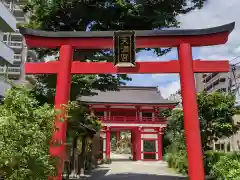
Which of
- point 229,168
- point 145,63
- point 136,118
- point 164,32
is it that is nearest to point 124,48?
point 145,63

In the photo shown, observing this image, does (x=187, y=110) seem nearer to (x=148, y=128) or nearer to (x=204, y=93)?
(x=204, y=93)

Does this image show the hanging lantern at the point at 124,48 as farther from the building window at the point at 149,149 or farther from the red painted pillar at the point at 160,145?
the building window at the point at 149,149

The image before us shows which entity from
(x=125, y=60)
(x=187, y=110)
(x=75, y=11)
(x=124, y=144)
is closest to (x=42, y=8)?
(x=75, y=11)

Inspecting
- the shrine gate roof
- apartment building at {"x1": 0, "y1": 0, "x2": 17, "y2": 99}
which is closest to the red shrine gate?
the shrine gate roof

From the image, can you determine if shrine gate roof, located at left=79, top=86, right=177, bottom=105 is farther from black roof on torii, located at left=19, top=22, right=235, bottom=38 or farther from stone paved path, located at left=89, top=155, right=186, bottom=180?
black roof on torii, located at left=19, top=22, right=235, bottom=38

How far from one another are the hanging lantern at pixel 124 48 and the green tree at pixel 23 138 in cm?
418

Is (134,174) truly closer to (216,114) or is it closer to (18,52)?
(216,114)

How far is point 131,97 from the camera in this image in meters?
40.1

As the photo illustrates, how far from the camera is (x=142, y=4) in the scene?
16297mm

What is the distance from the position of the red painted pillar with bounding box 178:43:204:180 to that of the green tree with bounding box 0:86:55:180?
4.96 m

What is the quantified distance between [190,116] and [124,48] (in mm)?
3520

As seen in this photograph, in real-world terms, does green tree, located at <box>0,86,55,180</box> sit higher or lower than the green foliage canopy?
lower

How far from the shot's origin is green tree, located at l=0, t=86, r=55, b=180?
679 cm

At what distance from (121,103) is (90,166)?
15.2m
